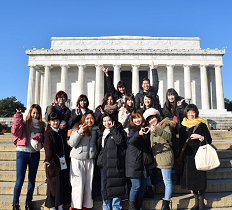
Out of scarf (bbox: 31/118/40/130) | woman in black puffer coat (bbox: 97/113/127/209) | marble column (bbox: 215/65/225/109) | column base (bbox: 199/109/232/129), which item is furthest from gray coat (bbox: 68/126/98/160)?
marble column (bbox: 215/65/225/109)

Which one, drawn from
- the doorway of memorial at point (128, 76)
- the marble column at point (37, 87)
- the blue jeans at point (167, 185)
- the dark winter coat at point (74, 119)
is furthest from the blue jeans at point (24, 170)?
the marble column at point (37, 87)

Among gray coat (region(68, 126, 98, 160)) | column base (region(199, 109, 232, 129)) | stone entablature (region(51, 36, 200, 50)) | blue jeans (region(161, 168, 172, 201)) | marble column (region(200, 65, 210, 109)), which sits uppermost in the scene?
stone entablature (region(51, 36, 200, 50))

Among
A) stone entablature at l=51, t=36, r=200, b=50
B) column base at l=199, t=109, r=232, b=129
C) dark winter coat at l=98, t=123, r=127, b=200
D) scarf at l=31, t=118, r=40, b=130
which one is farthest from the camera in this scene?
stone entablature at l=51, t=36, r=200, b=50

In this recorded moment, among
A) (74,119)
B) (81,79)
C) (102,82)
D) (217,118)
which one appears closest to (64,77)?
(81,79)

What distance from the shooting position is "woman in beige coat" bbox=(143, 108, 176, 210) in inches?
254

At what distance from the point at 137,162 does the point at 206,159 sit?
7.29 ft

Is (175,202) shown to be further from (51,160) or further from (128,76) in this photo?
(128,76)

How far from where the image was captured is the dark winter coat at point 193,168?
6.81m

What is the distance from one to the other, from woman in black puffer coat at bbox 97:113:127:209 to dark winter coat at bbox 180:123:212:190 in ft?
7.03

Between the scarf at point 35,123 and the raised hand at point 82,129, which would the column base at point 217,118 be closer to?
the raised hand at point 82,129

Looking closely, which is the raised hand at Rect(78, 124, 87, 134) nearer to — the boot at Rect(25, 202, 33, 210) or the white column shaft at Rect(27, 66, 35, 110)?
the boot at Rect(25, 202, 33, 210)

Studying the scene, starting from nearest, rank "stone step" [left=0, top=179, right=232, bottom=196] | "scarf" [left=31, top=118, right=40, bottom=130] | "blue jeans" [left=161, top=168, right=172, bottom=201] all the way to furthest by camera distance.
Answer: "blue jeans" [left=161, top=168, right=172, bottom=201] → "scarf" [left=31, top=118, right=40, bottom=130] → "stone step" [left=0, top=179, right=232, bottom=196]

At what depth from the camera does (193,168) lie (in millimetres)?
6961

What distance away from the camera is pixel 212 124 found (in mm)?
34812
